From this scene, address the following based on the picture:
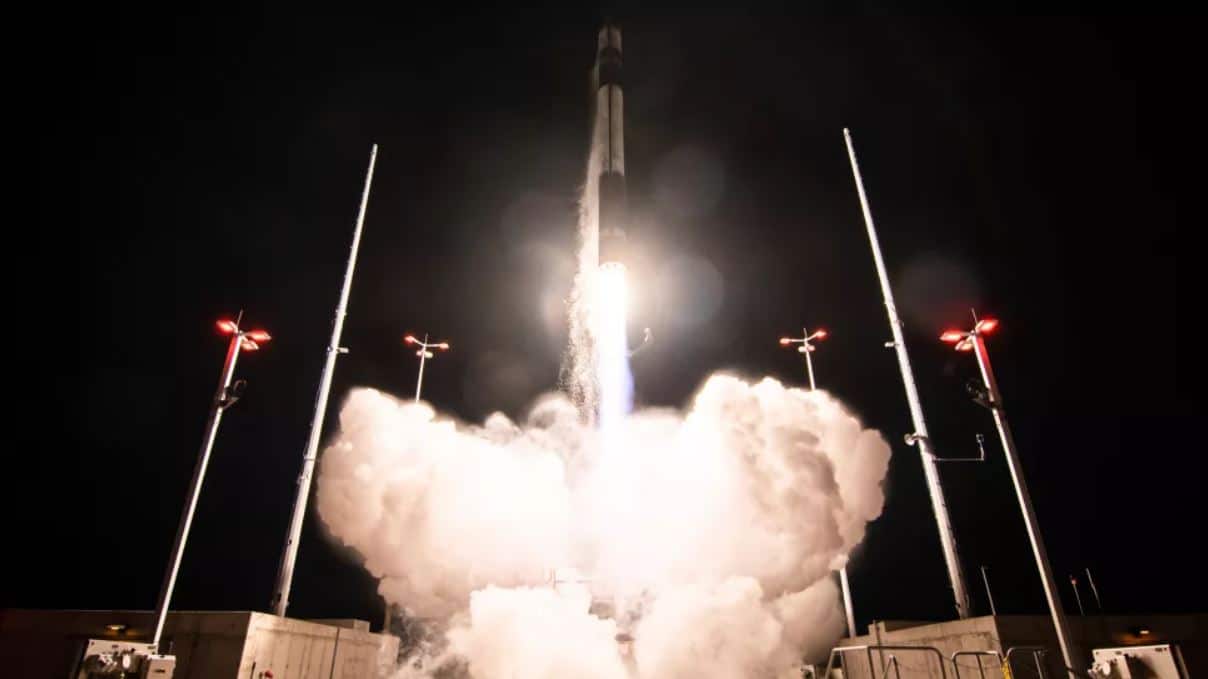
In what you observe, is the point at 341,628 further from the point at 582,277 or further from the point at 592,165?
the point at 592,165

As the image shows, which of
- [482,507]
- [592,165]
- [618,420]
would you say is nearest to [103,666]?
[482,507]

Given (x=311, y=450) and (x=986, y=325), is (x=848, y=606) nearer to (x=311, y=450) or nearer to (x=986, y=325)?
(x=986, y=325)

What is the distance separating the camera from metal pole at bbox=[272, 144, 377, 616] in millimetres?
20094

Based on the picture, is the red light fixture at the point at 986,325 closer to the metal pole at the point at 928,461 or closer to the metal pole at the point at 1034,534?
the metal pole at the point at 1034,534

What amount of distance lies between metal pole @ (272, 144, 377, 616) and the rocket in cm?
1003

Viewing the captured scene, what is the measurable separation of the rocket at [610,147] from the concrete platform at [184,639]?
1593 cm

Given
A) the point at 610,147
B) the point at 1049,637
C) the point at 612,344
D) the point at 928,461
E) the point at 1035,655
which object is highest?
the point at 610,147

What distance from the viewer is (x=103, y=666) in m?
13.2

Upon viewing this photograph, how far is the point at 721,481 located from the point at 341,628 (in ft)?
45.8

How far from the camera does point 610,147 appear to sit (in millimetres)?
28188


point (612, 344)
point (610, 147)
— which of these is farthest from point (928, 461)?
point (610, 147)

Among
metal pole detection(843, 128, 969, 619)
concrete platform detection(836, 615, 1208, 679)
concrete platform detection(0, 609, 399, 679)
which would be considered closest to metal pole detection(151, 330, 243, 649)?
concrete platform detection(0, 609, 399, 679)

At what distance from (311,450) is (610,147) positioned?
16.7m

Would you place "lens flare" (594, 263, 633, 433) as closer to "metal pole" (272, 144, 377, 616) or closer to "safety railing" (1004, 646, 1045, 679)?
"metal pole" (272, 144, 377, 616)
